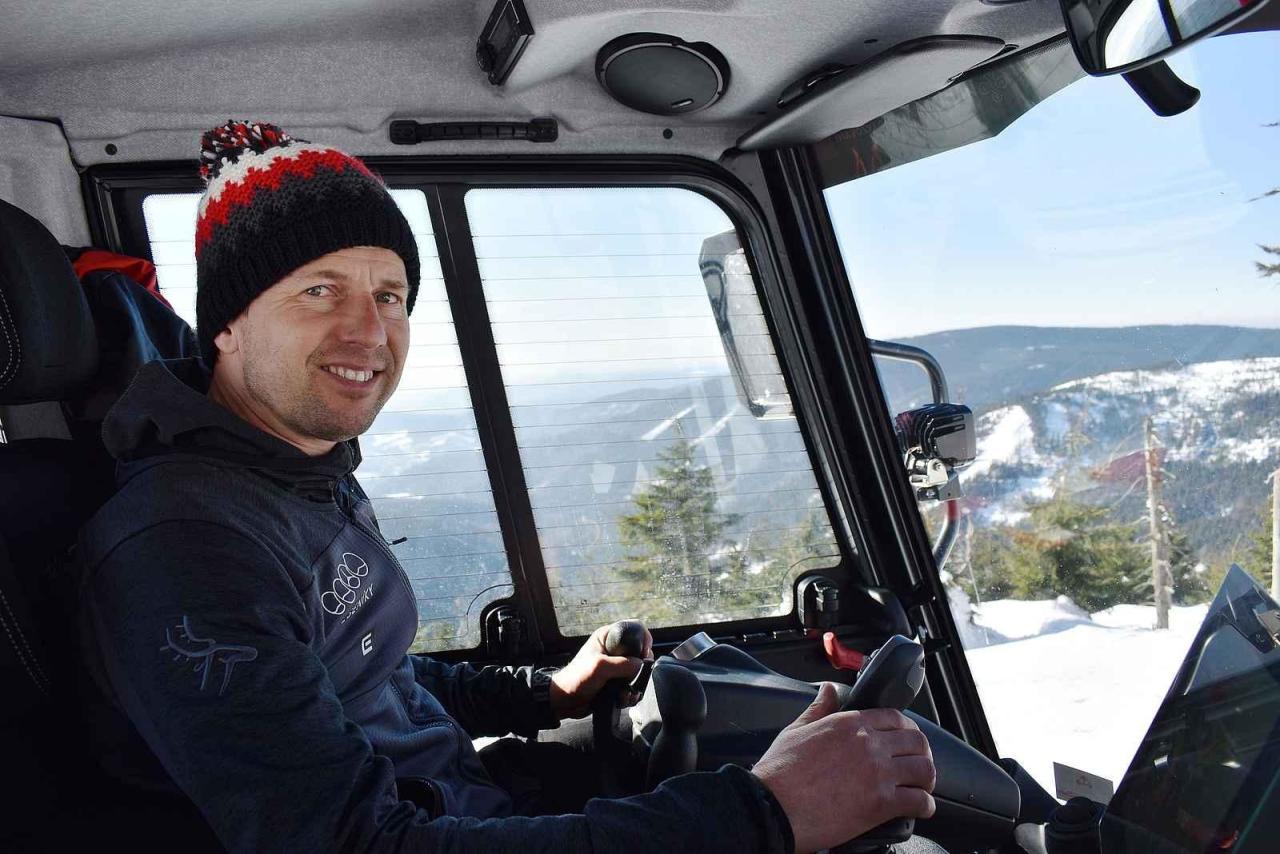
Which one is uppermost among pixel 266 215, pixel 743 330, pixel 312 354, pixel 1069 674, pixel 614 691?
pixel 266 215

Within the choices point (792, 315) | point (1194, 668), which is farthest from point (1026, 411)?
point (1194, 668)

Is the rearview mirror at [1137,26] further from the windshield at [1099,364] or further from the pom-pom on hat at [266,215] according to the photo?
the pom-pom on hat at [266,215]

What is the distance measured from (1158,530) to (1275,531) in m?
0.26

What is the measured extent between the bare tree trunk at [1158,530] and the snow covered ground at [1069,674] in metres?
0.02

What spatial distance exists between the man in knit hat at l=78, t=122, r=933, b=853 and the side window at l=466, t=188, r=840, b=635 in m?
0.78

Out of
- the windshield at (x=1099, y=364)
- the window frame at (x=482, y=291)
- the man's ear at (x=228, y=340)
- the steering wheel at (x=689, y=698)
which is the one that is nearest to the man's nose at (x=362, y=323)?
the man's ear at (x=228, y=340)

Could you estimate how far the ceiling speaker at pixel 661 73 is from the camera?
232cm

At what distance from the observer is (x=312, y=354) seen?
5.40 ft

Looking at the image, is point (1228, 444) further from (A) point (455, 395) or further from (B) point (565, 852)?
(A) point (455, 395)

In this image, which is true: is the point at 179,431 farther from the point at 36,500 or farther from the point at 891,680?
the point at 891,680

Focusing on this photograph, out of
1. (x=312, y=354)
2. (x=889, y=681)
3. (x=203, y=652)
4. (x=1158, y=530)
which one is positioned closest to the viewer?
(x=203, y=652)

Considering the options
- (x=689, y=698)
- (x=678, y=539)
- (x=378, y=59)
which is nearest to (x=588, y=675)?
(x=689, y=698)

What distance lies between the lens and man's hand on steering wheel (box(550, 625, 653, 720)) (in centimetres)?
208

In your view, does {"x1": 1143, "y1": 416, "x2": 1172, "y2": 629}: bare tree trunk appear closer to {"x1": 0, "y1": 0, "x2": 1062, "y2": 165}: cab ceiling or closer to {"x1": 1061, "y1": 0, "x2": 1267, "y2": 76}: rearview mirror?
{"x1": 1061, "y1": 0, "x2": 1267, "y2": 76}: rearview mirror
